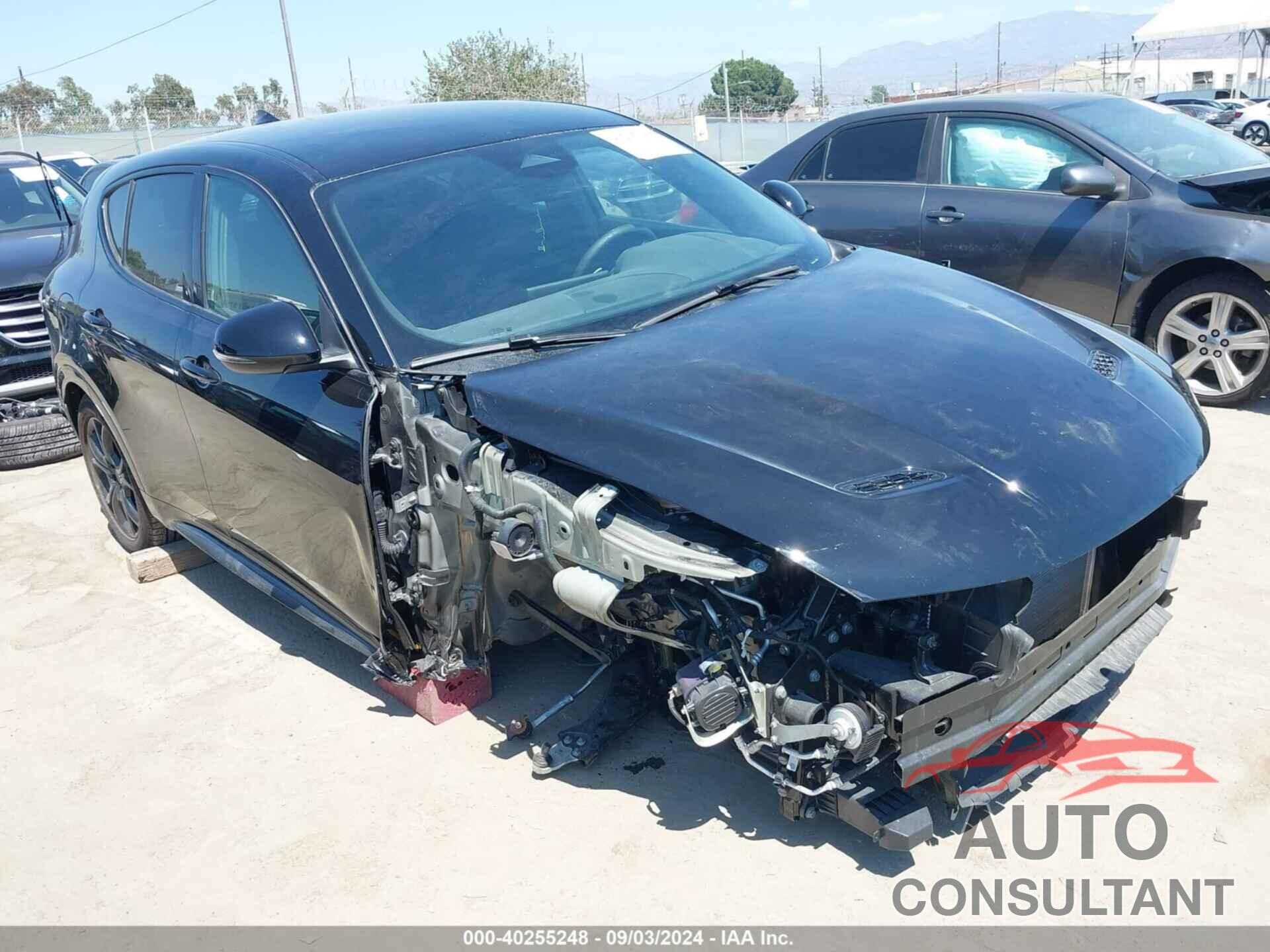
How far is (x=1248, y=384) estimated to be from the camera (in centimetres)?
559

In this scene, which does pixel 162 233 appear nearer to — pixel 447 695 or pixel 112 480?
pixel 112 480

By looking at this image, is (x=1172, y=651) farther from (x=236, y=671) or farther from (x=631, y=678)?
(x=236, y=671)

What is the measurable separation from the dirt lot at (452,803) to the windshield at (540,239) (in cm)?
127

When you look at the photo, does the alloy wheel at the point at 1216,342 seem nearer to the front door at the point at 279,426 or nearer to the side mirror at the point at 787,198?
the side mirror at the point at 787,198

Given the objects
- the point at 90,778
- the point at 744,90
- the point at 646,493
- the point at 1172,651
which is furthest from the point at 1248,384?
the point at 744,90

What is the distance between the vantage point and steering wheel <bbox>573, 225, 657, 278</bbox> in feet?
11.4

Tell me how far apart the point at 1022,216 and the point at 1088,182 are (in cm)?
47

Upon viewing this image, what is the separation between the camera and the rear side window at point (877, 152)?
6.73 m

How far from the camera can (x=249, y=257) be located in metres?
3.60

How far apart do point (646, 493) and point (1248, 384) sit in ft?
14.4

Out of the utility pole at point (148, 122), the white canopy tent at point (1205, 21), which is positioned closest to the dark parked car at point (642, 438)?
the utility pole at point (148, 122)
